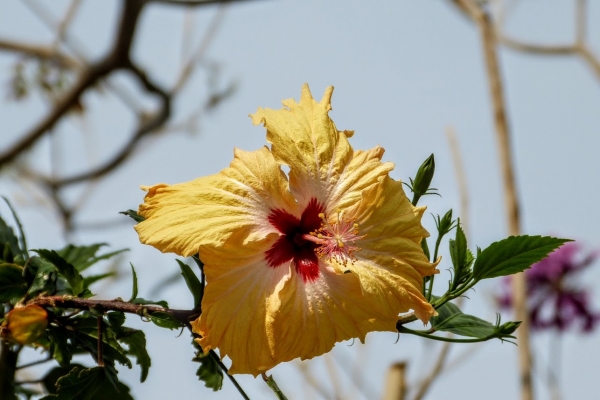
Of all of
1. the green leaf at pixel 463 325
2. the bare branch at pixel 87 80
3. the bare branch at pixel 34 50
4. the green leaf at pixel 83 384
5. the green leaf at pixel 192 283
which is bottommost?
the green leaf at pixel 83 384

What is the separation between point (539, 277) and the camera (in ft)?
9.30

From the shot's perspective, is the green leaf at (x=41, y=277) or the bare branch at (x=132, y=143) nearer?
the green leaf at (x=41, y=277)

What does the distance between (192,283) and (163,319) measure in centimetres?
7

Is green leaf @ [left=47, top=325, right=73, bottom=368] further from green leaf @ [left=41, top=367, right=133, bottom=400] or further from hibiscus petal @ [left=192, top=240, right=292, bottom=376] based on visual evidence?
hibiscus petal @ [left=192, top=240, right=292, bottom=376]

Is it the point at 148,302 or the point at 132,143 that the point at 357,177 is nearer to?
the point at 148,302

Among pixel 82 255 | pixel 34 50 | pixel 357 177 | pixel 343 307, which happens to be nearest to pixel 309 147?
pixel 357 177

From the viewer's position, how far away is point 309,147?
884 mm

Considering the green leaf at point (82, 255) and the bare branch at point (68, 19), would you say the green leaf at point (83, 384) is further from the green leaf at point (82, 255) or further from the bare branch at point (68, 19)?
the bare branch at point (68, 19)

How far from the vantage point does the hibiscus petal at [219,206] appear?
0.77 meters

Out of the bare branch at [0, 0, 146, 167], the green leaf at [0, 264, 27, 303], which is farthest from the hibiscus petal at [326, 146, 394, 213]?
the bare branch at [0, 0, 146, 167]

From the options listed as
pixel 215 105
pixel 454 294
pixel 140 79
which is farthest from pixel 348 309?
pixel 215 105

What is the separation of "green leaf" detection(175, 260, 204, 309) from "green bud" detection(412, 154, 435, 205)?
10.8 inches

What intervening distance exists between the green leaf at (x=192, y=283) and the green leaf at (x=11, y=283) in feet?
0.65

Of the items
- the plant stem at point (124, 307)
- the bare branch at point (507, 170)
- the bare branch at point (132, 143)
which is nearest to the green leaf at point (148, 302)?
the plant stem at point (124, 307)
